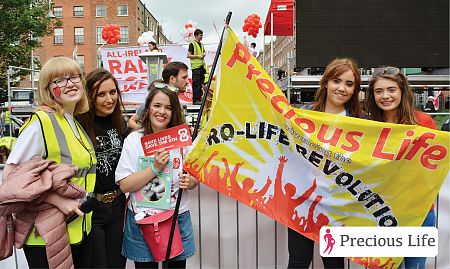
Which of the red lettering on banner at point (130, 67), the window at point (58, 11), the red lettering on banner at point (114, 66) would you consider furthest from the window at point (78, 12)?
the red lettering on banner at point (130, 67)

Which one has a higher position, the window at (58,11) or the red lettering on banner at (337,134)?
the window at (58,11)

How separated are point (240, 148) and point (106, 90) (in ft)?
2.96

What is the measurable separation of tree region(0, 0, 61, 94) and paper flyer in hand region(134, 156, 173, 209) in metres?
17.5

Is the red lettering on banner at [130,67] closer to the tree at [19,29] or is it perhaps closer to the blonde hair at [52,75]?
the blonde hair at [52,75]

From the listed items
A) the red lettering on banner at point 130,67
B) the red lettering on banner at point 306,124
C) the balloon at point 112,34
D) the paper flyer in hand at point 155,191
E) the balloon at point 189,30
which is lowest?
the paper flyer in hand at point 155,191

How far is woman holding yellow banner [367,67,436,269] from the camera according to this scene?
284 centimetres

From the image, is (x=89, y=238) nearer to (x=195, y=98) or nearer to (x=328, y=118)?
(x=328, y=118)

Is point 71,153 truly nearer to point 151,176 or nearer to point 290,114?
point 151,176

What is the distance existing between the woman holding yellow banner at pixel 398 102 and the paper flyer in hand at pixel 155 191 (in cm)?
143

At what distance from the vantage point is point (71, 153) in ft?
7.73

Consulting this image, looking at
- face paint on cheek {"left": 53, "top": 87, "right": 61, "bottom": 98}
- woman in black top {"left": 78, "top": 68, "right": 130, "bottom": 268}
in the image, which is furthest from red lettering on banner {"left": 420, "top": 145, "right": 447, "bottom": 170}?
face paint on cheek {"left": 53, "top": 87, "right": 61, "bottom": 98}

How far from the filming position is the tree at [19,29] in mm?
18344

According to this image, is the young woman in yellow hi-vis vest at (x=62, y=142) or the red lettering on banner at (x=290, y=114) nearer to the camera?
the young woman in yellow hi-vis vest at (x=62, y=142)

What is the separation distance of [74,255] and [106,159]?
1.87 ft
